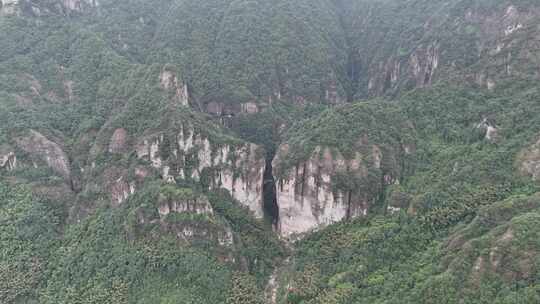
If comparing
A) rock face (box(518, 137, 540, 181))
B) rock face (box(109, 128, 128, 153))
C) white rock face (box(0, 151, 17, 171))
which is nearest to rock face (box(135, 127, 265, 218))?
rock face (box(109, 128, 128, 153))

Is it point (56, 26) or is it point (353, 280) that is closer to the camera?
point (353, 280)

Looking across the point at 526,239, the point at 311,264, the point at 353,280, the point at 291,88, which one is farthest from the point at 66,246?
the point at 291,88

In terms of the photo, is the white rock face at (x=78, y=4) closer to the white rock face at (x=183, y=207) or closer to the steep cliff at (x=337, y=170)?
the steep cliff at (x=337, y=170)

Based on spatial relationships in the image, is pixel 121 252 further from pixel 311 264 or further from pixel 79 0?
pixel 79 0

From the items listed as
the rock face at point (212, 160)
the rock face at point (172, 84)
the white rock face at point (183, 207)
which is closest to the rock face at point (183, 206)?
the white rock face at point (183, 207)

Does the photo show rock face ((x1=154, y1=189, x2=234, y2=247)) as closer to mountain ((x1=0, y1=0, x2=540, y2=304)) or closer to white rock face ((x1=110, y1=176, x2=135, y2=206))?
mountain ((x1=0, y1=0, x2=540, y2=304))

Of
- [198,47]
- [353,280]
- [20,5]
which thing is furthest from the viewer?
[198,47]

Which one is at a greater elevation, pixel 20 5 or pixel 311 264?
pixel 20 5
